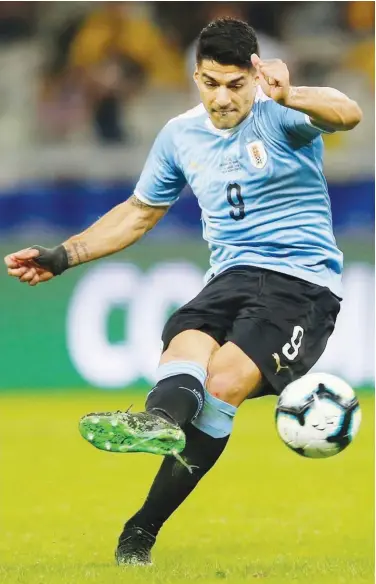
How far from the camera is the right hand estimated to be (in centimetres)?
591

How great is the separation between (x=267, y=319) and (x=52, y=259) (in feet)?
3.64

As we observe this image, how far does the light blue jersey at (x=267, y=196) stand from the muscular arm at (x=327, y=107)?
340mm

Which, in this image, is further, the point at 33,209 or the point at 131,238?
the point at 33,209

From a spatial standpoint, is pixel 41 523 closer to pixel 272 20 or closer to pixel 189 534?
pixel 189 534

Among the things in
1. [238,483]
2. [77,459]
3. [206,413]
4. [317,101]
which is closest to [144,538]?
[206,413]

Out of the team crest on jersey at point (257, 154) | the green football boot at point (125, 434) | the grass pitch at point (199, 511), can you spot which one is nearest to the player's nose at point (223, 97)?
the team crest on jersey at point (257, 154)

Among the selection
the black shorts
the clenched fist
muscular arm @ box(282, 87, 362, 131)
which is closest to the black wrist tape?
the clenched fist

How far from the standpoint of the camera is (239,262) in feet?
18.8

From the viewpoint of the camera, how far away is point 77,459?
31.6ft

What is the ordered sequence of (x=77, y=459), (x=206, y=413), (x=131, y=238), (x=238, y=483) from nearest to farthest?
1. (x=206, y=413)
2. (x=131, y=238)
3. (x=238, y=483)
4. (x=77, y=459)

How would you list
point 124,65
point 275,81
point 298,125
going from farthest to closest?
point 124,65 < point 298,125 < point 275,81

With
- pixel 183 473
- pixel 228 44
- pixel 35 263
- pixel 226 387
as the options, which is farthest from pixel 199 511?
pixel 228 44

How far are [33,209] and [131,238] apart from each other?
682 centimetres

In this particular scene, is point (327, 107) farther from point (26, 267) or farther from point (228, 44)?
point (26, 267)
